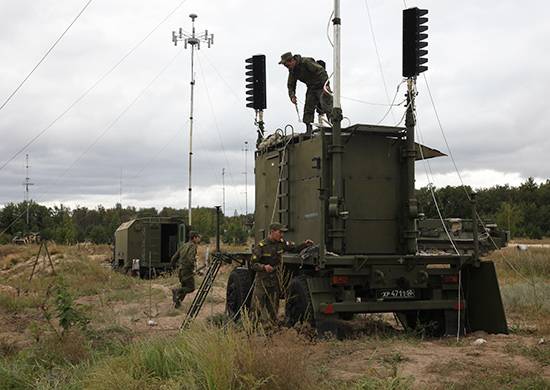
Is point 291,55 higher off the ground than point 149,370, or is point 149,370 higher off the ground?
point 291,55

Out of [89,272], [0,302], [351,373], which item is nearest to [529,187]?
[89,272]

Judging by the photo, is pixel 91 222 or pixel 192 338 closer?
pixel 192 338

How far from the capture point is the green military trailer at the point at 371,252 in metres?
10.1

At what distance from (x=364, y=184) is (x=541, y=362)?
4.12 meters

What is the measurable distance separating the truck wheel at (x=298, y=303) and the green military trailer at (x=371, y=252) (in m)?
0.01

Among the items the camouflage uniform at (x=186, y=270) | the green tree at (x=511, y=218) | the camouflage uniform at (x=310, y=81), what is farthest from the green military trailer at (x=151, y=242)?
the green tree at (x=511, y=218)

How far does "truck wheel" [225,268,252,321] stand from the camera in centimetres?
1238

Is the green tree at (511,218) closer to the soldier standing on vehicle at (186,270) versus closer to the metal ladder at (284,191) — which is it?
the soldier standing on vehicle at (186,270)

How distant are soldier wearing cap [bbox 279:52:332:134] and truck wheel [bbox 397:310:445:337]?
3.56 m

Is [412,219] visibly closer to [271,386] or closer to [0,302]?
[271,386]

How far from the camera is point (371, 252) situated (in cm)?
1108

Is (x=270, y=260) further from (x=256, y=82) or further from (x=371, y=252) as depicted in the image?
(x=256, y=82)

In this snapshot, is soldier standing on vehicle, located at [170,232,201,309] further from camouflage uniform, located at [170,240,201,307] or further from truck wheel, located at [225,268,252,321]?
truck wheel, located at [225,268,252,321]

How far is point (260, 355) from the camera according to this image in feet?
20.5
